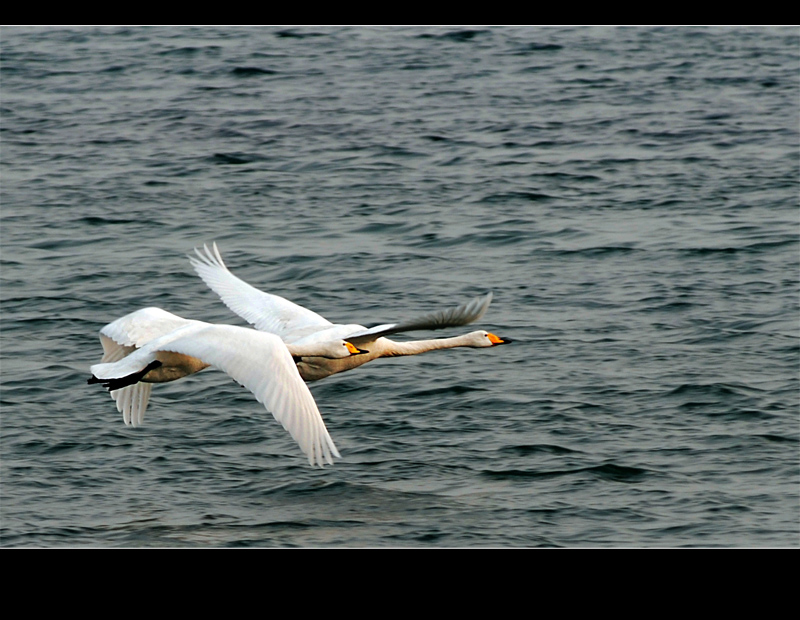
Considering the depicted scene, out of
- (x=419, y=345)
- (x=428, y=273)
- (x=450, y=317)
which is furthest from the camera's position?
(x=428, y=273)

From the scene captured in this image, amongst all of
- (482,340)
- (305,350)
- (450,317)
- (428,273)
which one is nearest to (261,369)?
(305,350)

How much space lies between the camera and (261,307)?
39.7 ft

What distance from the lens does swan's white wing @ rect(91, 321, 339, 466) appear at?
9250 mm

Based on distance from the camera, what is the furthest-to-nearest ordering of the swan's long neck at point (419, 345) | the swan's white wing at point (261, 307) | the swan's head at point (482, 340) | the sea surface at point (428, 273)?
the swan's head at point (482, 340) < the swan's white wing at point (261, 307) < the swan's long neck at point (419, 345) < the sea surface at point (428, 273)

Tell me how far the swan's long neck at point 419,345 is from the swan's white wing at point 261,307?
0.58 metres

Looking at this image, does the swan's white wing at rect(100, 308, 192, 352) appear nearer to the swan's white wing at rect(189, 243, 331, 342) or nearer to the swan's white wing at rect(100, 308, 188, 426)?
the swan's white wing at rect(100, 308, 188, 426)

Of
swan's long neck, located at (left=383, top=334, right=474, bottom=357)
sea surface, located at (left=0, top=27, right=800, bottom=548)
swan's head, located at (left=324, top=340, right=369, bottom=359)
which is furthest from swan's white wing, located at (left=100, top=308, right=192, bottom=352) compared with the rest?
swan's long neck, located at (left=383, top=334, right=474, bottom=357)

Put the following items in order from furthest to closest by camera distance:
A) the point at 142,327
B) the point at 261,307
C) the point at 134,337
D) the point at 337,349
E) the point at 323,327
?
the point at 261,307
the point at 323,327
the point at 142,327
the point at 134,337
the point at 337,349

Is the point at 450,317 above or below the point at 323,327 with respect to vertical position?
above

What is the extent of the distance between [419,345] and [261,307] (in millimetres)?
1597

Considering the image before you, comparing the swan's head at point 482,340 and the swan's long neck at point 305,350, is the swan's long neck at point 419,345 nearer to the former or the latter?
the swan's head at point 482,340

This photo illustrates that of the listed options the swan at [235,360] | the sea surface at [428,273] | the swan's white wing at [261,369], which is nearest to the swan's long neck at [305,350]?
the swan at [235,360]

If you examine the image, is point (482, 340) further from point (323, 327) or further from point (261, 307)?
point (261, 307)

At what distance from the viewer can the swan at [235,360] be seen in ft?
30.5
